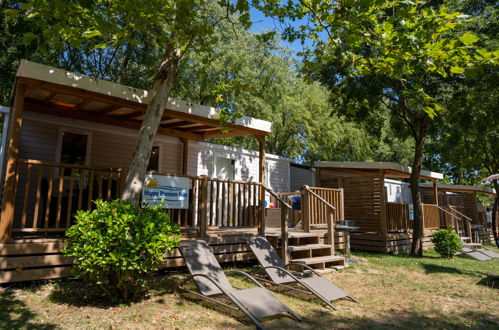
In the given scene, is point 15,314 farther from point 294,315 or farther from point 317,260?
point 317,260

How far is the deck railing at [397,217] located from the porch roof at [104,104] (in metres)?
6.37

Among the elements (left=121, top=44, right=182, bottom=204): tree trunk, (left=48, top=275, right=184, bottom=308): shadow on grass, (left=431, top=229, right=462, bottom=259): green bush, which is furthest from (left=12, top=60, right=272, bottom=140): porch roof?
(left=431, top=229, right=462, bottom=259): green bush

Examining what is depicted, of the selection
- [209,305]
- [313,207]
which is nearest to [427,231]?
[313,207]

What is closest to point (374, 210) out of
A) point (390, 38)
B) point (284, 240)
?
point (284, 240)

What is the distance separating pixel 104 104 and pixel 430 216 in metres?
12.7

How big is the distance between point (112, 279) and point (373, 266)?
643 centimetres

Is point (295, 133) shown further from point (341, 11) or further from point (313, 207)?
point (341, 11)

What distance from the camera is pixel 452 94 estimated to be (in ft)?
36.1

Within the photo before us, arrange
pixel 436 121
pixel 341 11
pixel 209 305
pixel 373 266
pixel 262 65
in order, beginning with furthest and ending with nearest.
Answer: pixel 262 65 → pixel 436 121 → pixel 373 266 → pixel 341 11 → pixel 209 305

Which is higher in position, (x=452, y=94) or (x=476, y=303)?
(x=452, y=94)

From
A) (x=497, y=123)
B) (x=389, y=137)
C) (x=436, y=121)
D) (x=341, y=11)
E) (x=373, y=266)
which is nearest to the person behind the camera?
(x=341, y=11)

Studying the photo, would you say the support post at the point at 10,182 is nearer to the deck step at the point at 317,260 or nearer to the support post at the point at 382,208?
the deck step at the point at 317,260

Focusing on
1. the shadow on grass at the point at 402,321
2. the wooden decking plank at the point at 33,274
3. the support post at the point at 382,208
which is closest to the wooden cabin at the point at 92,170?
the wooden decking plank at the point at 33,274

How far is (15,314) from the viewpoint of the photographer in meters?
4.12
